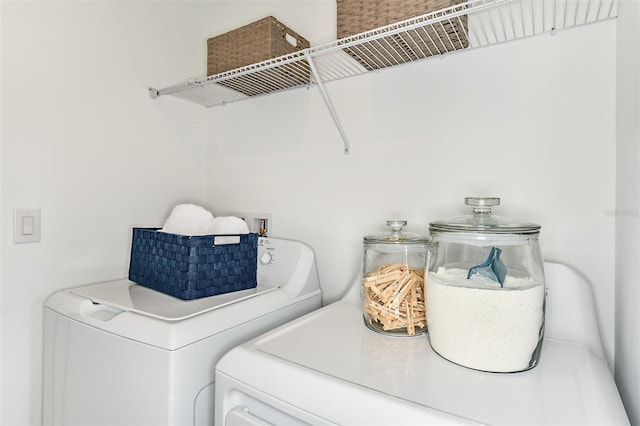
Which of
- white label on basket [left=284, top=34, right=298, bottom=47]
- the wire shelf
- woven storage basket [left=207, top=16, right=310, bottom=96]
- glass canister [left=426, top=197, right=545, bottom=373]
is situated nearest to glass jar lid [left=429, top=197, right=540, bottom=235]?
glass canister [left=426, top=197, right=545, bottom=373]

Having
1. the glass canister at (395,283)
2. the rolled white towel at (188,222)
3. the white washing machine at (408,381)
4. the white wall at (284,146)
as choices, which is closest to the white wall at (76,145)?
the white wall at (284,146)

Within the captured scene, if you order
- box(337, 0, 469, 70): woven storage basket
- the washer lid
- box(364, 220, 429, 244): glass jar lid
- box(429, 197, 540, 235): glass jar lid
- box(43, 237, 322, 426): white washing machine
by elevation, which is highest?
box(337, 0, 469, 70): woven storage basket

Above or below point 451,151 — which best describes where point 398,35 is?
above

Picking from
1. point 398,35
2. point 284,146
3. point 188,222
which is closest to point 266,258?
point 188,222

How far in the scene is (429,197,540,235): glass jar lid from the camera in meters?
0.72

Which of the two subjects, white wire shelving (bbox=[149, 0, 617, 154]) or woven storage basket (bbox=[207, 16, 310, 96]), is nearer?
white wire shelving (bbox=[149, 0, 617, 154])

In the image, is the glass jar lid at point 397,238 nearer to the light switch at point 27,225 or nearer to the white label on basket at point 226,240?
the white label on basket at point 226,240

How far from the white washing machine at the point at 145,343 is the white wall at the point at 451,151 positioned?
0.30 m

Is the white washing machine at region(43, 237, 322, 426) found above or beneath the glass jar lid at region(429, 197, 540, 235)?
beneath

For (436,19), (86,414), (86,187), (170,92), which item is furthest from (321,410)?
(170,92)

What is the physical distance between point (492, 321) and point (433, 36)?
761 mm

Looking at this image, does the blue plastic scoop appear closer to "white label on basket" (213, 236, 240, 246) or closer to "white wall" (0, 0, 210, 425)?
"white label on basket" (213, 236, 240, 246)

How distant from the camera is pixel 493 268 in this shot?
732 millimetres

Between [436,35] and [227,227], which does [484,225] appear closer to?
[436,35]
